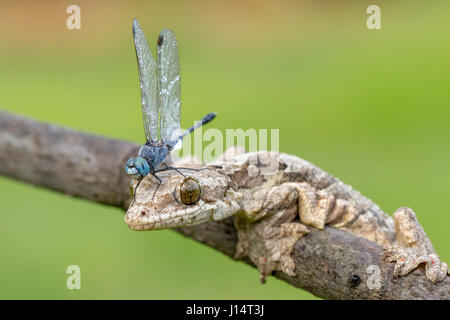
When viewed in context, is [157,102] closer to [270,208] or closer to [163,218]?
[163,218]

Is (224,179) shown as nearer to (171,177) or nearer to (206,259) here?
(171,177)

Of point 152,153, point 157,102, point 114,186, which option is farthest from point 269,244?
point 114,186

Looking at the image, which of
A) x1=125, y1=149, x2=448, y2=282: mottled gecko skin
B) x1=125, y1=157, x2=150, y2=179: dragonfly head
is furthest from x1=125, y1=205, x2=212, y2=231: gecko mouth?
x1=125, y1=157, x2=150, y2=179: dragonfly head

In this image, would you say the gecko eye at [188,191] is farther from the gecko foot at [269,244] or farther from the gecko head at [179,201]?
the gecko foot at [269,244]

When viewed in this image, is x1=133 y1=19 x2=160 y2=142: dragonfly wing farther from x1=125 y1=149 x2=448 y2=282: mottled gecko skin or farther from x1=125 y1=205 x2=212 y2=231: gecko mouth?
x1=125 y1=205 x2=212 y2=231: gecko mouth

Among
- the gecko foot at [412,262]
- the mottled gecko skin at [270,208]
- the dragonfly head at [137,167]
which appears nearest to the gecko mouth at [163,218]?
the mottled gecko skin at [270,208]

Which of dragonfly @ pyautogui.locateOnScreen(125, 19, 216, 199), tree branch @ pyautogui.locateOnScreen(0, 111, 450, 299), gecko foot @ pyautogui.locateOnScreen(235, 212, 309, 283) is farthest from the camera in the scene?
gecko foot @ pyautogui.locateOnScreen(235, 212, 309, 283)

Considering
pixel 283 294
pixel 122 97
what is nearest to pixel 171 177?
pixel 283 294
